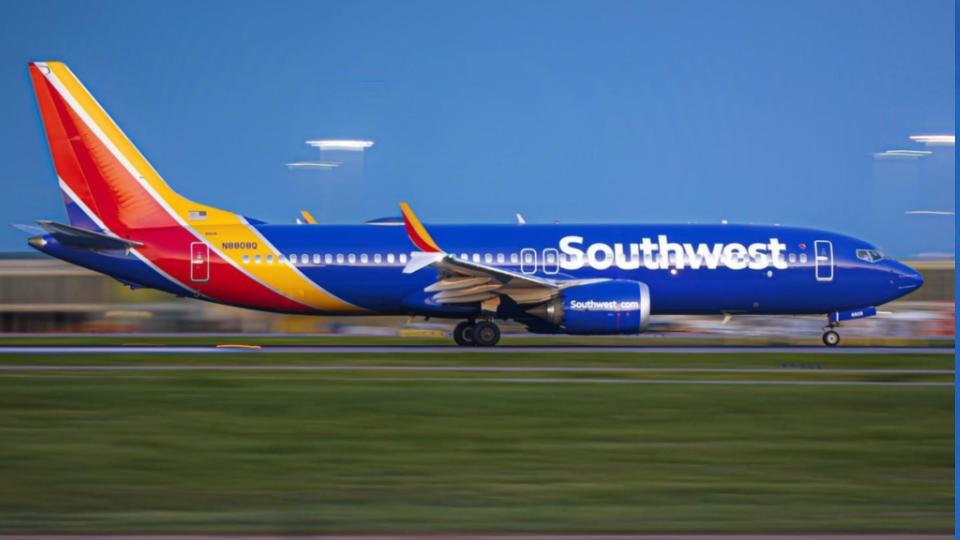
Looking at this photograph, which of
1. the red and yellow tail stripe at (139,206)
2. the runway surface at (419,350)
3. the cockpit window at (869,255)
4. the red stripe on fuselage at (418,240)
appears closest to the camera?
the runway surface at (419,350)

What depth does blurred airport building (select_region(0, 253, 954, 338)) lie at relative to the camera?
142 feet

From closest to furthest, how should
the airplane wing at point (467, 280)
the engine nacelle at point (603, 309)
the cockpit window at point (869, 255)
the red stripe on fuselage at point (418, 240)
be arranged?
1. the engine nacelle at point (603, 309)
2. the airplane wing at point (467, 280)
3. the red stripe on fuselage at point (418, 240)
4. the cockpit window at point (869, 255)

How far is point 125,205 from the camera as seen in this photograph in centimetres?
3441

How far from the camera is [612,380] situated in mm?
24344

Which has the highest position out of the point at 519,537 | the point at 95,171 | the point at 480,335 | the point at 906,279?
the point at 95,171

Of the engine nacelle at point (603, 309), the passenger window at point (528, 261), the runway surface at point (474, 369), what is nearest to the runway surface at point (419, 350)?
the engine nacelle at point (603, 309)

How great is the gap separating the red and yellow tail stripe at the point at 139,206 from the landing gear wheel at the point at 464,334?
10.2ft

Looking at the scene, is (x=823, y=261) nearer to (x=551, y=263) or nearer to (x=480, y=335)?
(x=551, y=263)

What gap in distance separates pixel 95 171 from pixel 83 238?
2.11 metres


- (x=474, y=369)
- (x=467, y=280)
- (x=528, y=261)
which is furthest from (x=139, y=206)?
(x=474, y=369)

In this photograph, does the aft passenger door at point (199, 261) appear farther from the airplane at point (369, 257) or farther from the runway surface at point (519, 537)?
the runway surface at point (519, 537)

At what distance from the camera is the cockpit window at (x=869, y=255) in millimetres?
35781

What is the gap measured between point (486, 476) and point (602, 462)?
5.69 ft

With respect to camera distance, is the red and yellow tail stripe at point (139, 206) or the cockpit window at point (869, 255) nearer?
the red and yellow tail stripe at point (139, 206)
